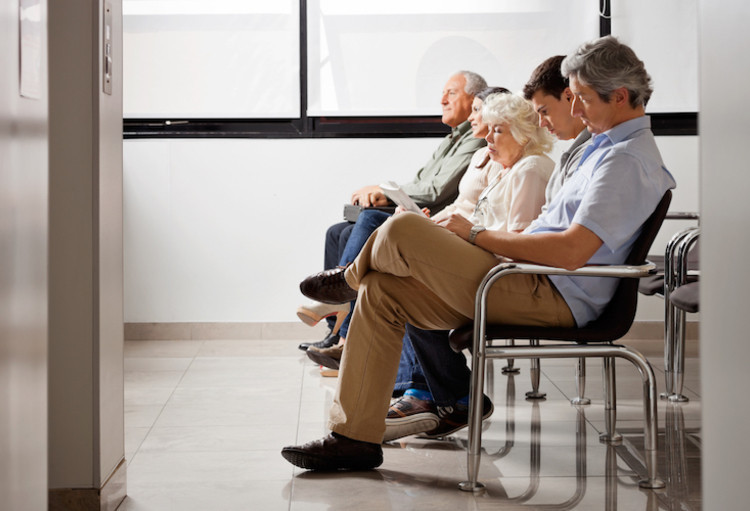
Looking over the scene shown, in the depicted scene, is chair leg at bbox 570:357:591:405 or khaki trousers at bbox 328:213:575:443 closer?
khaki trousers at bbox 328:213:575:443

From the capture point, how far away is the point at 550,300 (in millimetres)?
2365

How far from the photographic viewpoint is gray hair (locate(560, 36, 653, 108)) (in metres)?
2.37

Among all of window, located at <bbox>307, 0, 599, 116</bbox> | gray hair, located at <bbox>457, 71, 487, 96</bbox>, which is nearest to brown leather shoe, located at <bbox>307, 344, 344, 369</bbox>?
gray hair, located at <bbox>457, 71, 487, 96</bbox>

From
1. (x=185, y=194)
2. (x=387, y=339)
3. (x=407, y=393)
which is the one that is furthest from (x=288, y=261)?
(x=387, y=339)

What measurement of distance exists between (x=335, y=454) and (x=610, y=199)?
3.16ft

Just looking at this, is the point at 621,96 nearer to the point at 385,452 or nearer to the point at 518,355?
the point at 518,355

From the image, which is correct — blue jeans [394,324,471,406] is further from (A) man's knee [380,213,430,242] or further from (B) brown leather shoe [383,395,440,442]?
(A) man's knee [380,213,430,242]

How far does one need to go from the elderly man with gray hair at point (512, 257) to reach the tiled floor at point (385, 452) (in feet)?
0.57

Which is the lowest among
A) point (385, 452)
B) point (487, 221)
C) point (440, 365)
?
point (385, 452)

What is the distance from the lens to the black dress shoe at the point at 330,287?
2830mm

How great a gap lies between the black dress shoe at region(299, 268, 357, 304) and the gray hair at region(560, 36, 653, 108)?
0.94m

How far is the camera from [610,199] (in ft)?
7.39

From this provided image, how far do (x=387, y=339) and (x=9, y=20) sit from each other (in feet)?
4.89

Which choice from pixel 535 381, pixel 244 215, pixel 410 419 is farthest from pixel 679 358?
pixel 244 215
